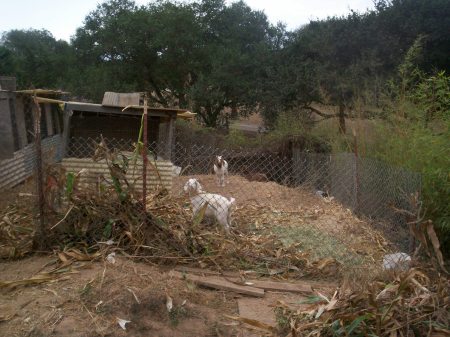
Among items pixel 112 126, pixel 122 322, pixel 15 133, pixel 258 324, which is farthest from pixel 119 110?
pixel 258 324

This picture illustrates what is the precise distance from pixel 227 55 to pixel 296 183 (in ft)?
32.4

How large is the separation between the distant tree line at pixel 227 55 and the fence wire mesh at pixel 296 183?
337 centimetres

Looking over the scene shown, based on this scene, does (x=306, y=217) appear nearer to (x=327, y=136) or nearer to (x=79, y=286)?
(x=79, y=286)

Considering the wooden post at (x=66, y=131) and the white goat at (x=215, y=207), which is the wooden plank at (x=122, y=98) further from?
the white goat at (x=215, y=207)

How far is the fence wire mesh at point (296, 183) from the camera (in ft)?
18.9

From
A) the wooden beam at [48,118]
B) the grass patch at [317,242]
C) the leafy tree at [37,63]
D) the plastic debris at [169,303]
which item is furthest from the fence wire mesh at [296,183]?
the leafy tree at [37,63]

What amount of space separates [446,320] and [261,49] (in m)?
17.5

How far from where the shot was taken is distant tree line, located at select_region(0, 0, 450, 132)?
48.9 ft

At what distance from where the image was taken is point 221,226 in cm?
551

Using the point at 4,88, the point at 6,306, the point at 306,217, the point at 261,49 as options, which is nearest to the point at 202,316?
the point at 6,306

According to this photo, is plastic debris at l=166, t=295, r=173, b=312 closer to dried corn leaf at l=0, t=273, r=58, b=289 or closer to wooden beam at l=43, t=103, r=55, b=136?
dried corn leaf at l=0, t=273, r=58, b=289

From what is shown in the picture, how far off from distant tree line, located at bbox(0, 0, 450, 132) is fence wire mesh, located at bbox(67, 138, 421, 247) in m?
3.37

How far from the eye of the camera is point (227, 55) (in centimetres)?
2009

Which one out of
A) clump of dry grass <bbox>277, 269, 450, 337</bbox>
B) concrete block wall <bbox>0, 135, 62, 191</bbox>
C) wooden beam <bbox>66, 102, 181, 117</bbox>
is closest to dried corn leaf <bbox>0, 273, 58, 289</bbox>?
clump of dry grass <bbox>277, 269, 450, 337</bbox>
